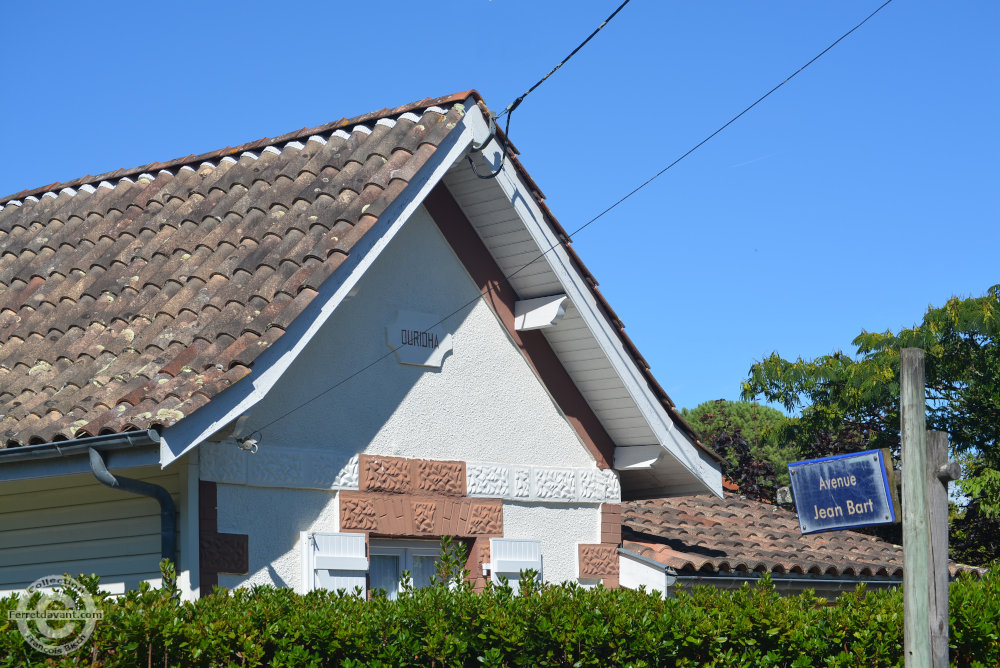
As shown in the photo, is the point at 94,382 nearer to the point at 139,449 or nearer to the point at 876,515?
the point at 139,449

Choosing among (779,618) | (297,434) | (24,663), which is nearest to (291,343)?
(297,434)

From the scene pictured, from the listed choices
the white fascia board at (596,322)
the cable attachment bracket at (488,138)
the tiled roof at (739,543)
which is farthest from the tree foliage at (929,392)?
the cable attachment bracket at (488,138)

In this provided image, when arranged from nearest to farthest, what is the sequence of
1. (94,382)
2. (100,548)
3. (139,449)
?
(139,449), (94,382), (100,548)

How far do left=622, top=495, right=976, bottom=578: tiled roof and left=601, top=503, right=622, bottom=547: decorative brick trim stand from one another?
22cm

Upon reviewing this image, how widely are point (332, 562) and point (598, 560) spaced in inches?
123

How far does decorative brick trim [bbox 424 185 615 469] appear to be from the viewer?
10336mm

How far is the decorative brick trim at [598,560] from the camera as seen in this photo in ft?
35.9

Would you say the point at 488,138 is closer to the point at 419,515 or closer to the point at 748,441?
the point at 419,515

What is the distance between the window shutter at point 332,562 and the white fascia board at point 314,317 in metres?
1.58

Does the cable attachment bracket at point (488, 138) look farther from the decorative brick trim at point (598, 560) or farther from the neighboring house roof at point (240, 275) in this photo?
the decorative brick trim at point (598, 560)

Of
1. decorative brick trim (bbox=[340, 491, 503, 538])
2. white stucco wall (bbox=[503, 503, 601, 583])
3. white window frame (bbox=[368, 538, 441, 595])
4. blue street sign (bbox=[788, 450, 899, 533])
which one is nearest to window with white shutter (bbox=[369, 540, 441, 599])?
white window frame (bbox=[368, 538, 441, 595])

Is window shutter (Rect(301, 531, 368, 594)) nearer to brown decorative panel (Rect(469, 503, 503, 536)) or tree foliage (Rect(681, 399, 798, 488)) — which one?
brown decorative panel (Rect(469, 503, 503, 536))

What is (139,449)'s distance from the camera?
7.18 metres

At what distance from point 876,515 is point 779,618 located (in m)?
1.32
